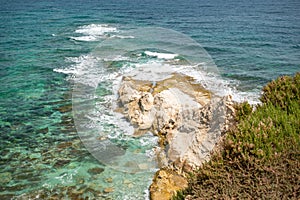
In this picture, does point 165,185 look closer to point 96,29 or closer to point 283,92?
point 283,92

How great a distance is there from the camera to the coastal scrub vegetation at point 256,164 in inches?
215

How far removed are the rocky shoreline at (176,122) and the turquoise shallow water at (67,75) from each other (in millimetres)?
1240

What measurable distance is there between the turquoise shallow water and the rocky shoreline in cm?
124

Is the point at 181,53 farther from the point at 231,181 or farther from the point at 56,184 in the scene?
the point at 231,181

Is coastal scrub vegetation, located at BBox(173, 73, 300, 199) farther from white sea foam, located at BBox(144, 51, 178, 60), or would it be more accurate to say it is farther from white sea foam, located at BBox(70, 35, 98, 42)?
white sea foam, located at BBox(70, 35, 98, 42)

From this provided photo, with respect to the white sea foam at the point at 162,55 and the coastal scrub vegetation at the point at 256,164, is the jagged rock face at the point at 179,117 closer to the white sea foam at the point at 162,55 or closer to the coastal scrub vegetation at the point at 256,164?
the coastal scrub vegetation at the point at 256,164

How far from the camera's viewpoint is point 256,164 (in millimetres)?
5711

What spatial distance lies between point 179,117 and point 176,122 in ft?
1.15

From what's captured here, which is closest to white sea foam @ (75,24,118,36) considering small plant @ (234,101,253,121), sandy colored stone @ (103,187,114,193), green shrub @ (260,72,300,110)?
sandy colored stone @ (103,187,114,193)

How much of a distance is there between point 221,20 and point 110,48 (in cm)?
3061

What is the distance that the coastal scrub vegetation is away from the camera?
546cm

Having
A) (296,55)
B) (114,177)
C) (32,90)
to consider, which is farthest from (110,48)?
(114,177)

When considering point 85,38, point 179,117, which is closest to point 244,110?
point 179,117

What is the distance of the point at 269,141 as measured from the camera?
6.14m
